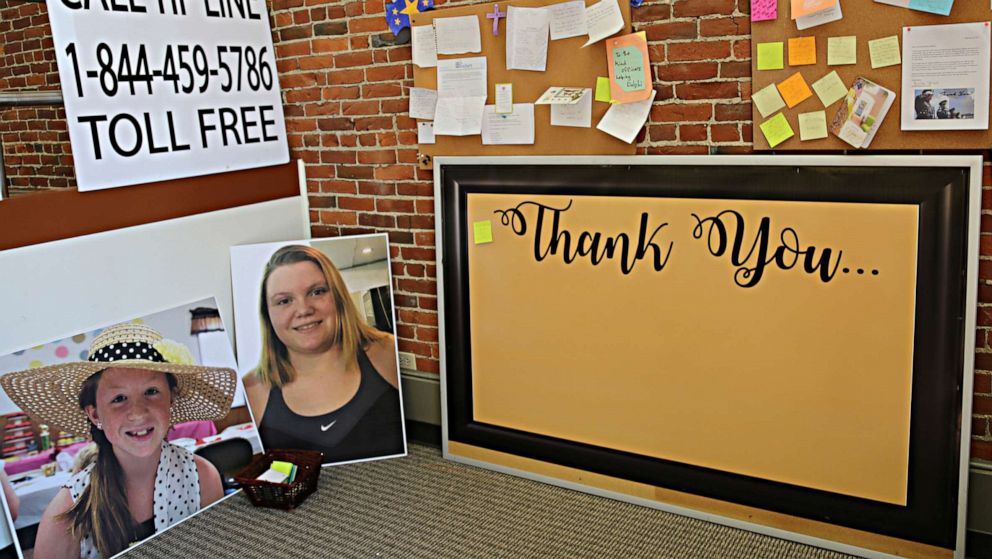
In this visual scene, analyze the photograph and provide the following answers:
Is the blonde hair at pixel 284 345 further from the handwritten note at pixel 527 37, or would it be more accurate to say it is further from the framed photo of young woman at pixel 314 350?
the handwritten note at pixel 527 37

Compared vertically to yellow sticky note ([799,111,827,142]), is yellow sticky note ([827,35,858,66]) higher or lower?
higher

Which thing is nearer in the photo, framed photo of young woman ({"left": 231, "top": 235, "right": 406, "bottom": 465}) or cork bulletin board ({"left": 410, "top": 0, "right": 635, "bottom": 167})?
cork bulletin board ({"left": 410, "top": 0, "right": 635, "bottom": 167})

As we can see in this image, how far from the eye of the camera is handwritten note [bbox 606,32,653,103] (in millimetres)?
2698

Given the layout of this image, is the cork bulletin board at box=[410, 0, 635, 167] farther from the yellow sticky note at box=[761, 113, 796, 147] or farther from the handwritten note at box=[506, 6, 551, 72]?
the yellow sticky note at box=[761, 113, 796, 147]

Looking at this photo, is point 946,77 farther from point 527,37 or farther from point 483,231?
point 483,231

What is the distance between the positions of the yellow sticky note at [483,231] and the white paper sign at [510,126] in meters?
0.29

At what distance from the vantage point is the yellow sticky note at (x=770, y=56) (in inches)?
97.9

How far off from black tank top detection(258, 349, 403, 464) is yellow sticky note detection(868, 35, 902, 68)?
82.0 inches

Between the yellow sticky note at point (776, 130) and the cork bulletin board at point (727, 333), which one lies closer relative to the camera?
the cork bulletin board at point (727, 333)

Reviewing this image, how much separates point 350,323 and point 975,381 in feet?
7.11

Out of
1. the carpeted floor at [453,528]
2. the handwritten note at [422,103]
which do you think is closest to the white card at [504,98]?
the handwritten note at [422,103]

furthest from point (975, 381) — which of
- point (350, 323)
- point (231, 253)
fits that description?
point (231, 253)

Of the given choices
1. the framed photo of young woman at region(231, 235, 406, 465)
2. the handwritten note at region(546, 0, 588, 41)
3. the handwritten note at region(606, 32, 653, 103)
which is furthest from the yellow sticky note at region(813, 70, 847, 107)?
the framed photo of young woman at region(231, 235, 406, 465)

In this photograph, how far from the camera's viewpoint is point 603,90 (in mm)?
2787
